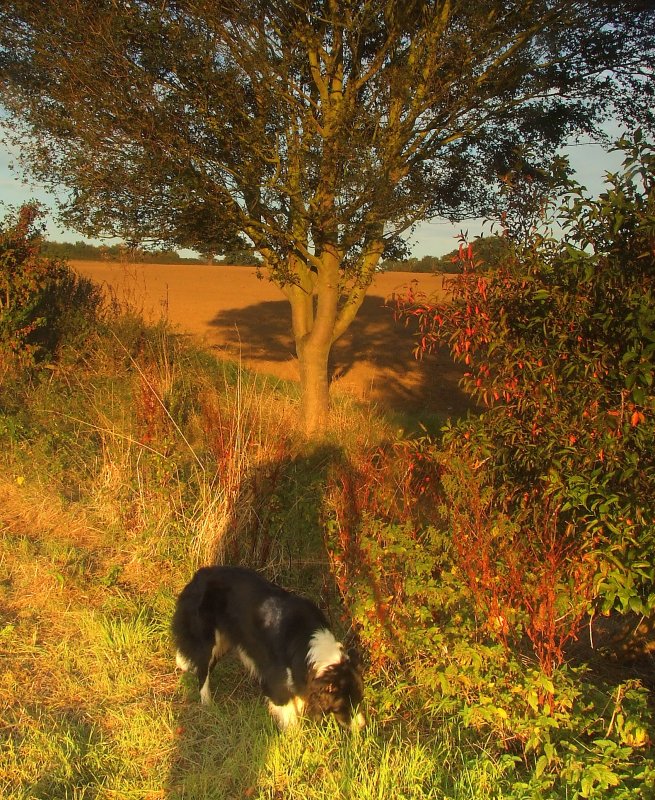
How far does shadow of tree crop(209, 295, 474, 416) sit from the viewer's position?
55.8 feet

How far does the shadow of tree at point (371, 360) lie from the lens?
55.8 feet

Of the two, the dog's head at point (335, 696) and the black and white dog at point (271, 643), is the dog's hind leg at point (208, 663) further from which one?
the dog's head at point (335, 696)

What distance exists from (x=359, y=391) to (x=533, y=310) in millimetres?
11153

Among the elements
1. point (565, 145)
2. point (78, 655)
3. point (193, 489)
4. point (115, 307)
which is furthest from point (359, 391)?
point (78, 655)

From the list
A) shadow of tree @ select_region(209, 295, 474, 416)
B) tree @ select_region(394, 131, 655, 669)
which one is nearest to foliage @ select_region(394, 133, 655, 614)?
tree @ select_region(394, 131, 655, 669)

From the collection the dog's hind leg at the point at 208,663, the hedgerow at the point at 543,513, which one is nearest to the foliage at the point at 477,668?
the hedgerow at the point at 543,513

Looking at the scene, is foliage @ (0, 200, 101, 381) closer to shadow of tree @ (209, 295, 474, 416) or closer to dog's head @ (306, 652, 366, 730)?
shadow of tree @ (209, 295, 474, 416)

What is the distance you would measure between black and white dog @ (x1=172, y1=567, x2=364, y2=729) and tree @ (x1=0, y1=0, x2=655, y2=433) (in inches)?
204

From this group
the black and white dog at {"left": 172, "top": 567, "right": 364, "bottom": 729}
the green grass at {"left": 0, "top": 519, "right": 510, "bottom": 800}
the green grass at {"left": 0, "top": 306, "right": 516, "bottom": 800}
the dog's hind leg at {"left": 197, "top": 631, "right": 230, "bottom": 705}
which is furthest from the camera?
the dog's hind leg at {"left": 197, "top": 631, "right": 230, "bottom": 705}

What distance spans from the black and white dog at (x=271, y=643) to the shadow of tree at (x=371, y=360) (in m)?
8.42

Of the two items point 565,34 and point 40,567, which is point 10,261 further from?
point 565,34

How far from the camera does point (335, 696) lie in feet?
13.0

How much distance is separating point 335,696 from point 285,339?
71.0 feet

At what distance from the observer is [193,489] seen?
7.25 m
